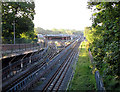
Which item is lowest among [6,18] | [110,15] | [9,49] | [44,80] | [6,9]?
[44,80]

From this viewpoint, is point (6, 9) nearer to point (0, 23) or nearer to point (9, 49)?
point (0, 23)

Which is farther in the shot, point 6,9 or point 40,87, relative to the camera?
point 6,9

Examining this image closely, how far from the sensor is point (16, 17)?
15641 millimetres

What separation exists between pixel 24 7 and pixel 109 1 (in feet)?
49.0

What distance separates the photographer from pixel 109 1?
12.9 feet

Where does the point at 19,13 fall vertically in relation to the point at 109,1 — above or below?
above

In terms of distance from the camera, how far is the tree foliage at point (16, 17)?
14633 mm

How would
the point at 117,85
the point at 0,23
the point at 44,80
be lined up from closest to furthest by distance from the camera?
the point at 117,85, the point at 44,80, the point at 0,23

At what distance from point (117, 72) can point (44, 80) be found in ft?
26.0

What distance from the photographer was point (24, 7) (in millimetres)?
17016

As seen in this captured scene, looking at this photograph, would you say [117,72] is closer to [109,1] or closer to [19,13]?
[109,1]

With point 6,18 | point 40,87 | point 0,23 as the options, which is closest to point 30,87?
point 40,87

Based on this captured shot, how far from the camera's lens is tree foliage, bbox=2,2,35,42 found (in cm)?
1463

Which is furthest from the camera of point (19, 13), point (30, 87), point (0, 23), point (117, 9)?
point (19, 13)
